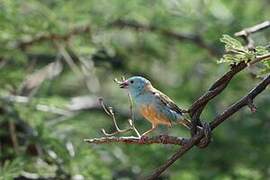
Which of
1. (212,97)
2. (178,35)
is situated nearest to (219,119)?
(212,97)

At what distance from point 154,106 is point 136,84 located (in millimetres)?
125

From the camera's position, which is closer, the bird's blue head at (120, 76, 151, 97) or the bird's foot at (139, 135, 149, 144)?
the bird's foot at (139, 135, 149, 144)

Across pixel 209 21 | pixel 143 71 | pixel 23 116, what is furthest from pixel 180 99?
pixel 23 116

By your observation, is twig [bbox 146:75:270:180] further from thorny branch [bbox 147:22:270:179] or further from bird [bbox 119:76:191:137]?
bird [bbox 119:76:191:137]

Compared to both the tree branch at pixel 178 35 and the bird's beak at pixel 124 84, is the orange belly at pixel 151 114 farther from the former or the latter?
the tree branch at pixel 178 35

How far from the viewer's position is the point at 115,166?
4184 millimetres

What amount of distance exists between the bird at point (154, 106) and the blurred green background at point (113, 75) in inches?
51.8

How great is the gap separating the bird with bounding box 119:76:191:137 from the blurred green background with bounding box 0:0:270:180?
Answer: 1.31 m

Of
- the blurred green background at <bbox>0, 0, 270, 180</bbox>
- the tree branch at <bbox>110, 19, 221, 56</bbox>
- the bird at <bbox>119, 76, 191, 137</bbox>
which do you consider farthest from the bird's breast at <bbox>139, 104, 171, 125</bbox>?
the tree branch at <bbox>110, 19, 221, 56</bbox>

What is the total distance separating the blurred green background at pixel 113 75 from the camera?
3.71 meters

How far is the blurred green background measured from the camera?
3.71 meters

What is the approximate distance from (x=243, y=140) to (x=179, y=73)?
97 cm

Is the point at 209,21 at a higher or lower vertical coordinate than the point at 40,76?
higher

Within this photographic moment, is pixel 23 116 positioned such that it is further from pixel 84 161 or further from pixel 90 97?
pixel 90 97
